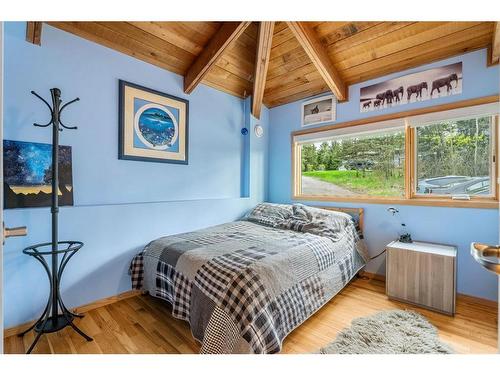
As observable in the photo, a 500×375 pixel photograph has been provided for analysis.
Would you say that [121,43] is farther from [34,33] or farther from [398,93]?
[398,93]

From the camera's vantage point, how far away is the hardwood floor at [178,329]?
1.57 meters

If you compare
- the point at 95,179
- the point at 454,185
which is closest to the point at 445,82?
the point at 454,185

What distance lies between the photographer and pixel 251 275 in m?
1.46

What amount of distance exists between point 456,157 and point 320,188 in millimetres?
1529

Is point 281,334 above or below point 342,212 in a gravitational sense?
below

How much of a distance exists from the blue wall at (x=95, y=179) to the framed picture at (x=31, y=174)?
7 cm

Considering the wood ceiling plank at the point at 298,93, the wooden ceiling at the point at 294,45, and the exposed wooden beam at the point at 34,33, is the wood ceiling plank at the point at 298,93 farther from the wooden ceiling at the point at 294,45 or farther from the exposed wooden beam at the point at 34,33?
the exposed wooden beam at the point at 34,33

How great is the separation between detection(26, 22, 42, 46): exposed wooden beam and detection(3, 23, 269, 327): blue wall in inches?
1.4

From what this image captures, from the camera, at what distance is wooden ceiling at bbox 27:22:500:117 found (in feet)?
7.09

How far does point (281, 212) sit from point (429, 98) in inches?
80.5

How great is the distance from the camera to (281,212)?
3.07 m

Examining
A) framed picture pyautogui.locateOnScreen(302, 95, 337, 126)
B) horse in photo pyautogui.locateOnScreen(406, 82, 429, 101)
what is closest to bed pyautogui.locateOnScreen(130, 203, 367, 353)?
framed picture pyautogui.locateOnScreen(302, 95, 337, 126)
